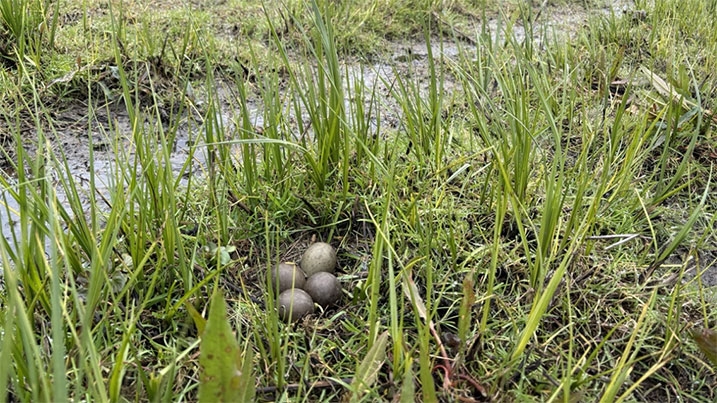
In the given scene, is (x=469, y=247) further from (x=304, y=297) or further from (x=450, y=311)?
(x=304, y=297)

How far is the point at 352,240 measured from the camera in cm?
210

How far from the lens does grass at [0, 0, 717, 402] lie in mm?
1429

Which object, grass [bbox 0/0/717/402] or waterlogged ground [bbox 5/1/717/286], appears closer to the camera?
grass [bbox 0/0/717/402]

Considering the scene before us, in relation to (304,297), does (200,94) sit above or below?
above

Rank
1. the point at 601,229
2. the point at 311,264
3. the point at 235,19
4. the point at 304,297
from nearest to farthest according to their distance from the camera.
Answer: the point at 304,297 < the point at 311,264 < the point at 601,229 < the point at 235,19

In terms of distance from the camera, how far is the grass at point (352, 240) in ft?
4.69

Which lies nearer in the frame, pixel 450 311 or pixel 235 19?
pixel 450 311

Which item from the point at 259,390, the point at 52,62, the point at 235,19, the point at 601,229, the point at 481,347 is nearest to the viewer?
the point at 259,390

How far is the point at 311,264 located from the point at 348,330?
0.92 feet

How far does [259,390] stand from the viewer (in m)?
1.46

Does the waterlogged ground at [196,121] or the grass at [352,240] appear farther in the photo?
the waterlogged ground at [196,121]

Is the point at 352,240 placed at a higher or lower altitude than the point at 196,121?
lower

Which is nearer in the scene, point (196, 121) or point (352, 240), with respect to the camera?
point (352, 240)

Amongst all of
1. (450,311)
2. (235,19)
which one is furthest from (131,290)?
(235,19)
